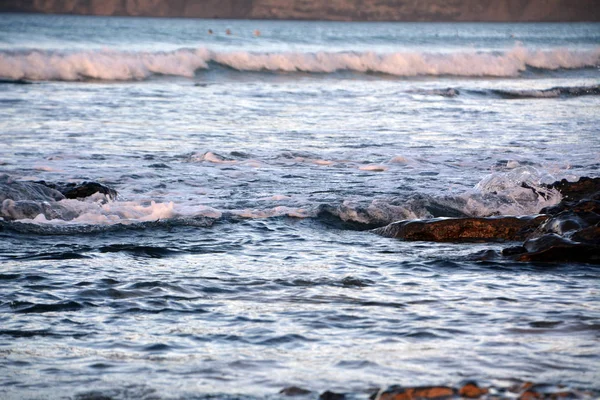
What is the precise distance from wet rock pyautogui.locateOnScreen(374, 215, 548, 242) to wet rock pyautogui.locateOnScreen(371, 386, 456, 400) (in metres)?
3.70

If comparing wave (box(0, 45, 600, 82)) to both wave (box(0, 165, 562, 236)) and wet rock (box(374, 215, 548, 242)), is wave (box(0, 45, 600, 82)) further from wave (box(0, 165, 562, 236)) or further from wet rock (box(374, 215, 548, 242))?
wet rock (box(374, 215, 548, 242))

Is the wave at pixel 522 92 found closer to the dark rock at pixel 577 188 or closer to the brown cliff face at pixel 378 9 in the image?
the dark rock at pixel 577 188

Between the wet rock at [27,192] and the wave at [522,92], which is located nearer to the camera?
the wet rock at [27,192]

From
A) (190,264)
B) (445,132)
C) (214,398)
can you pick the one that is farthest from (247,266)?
(445,132)

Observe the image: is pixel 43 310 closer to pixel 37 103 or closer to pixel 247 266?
pixel 247 266

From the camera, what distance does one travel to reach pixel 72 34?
55.1 meters

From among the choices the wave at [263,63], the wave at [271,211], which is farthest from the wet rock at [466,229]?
the wave at [263,63]

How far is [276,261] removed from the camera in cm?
696

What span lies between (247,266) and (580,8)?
12976 centimetres

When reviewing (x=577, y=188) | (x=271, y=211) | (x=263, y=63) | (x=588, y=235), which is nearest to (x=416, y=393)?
(x=588, y=235)

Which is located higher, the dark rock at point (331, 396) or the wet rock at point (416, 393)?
the wet rock at point (416, 393)

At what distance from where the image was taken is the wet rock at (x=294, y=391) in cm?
420

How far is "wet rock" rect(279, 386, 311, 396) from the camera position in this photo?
13.8 feet

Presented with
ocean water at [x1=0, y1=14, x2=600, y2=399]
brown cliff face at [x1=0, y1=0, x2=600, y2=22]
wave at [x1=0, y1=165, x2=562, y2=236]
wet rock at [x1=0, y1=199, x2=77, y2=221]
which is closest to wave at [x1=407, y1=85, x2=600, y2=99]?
ocean water at [x1=0, y1=14, x2=600, y2=399]
